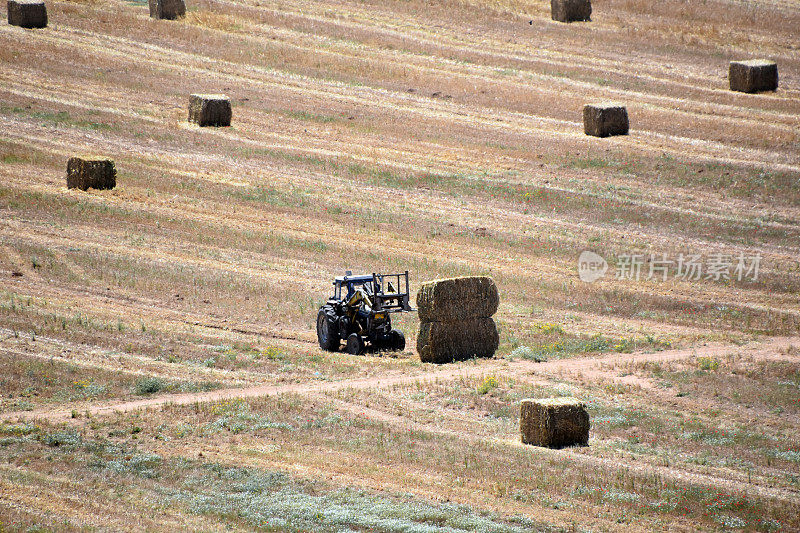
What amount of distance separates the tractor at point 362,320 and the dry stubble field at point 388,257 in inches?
23.7

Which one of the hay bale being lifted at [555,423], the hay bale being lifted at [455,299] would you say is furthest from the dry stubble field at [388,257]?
the hay bale being lifted at [455,299]

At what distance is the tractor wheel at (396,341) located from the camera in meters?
23.8

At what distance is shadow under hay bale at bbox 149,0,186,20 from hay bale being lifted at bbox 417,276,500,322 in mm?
35793

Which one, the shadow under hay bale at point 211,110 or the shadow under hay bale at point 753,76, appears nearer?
the shadow under hay bale at point 211,110

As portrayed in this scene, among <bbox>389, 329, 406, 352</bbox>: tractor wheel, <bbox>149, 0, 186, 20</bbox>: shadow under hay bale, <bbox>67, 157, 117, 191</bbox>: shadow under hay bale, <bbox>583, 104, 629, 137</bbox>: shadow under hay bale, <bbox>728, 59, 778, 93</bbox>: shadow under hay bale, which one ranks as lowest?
<bbox>389, 329, 406, 352</bbox>: tractor wheel

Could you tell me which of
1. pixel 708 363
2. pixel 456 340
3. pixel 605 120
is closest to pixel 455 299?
pixel 456 340

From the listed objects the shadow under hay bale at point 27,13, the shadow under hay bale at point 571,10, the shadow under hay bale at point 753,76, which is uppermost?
the shadow under hay bale at point 571,10

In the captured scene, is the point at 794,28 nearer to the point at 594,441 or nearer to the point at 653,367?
the point at 653,367

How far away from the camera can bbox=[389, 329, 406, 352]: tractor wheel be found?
23766 millimetres

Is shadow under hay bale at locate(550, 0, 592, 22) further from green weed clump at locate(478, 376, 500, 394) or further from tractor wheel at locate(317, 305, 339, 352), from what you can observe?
green weed clump at locate(478, 376, 500, 394)

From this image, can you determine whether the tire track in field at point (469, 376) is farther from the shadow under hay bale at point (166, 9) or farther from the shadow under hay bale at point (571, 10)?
the shadow under hay bale at point (166, 9)

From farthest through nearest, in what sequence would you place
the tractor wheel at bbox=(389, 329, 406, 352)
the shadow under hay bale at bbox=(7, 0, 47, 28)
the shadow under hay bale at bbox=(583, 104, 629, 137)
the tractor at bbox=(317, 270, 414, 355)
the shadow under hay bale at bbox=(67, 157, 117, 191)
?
the shadow under hay bale at bbox=(7, 0, 47, 28), the shadow under hay bale at bbox=(583, 104, 629, 137), the shadow under hay bale at bbox=(67, 157, 117, 191), the tractor wheel at bbox=(389, 329, 406, 352), the tractor at bbox=(317, 270, 414, 355)

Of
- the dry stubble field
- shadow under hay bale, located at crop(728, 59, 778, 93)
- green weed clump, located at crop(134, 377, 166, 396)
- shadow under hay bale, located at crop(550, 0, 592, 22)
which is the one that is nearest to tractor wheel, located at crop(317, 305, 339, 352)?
the dry stubble field

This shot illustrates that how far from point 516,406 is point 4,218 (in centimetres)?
1949
